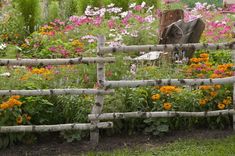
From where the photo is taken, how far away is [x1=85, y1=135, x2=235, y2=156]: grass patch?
536 centimetres

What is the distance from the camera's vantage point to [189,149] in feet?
18.0

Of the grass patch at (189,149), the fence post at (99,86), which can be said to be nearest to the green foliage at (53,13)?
the fence post at (99,86)

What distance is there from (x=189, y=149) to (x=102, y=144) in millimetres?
1005

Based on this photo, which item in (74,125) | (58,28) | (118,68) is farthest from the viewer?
(58,28)

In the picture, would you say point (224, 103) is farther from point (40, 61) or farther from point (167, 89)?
point (40, 61)

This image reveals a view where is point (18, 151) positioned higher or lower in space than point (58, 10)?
lower

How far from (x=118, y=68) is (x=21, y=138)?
5.98 feet

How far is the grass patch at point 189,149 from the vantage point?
5.36m

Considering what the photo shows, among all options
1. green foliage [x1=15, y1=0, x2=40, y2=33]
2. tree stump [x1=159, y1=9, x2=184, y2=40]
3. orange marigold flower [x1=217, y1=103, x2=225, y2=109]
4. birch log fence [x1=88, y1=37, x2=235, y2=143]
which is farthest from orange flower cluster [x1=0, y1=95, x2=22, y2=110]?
green foliage [x1=15, y1=0, x2=40, y2=33]

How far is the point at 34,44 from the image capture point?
9.97m

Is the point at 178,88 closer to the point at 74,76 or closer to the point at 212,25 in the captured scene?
the point at 74,76

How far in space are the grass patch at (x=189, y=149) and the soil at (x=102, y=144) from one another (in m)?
0.13

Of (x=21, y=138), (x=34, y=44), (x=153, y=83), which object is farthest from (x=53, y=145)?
(x=34, y=44)

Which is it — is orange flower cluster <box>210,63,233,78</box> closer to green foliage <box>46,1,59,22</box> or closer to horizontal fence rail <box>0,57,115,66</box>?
horizontal fence rail <box>0,57,115,66</box>
